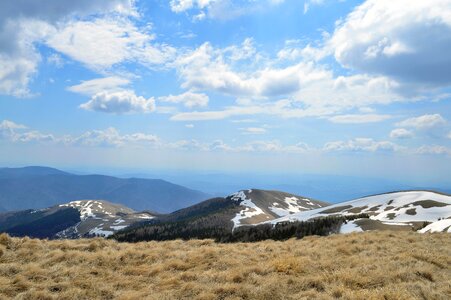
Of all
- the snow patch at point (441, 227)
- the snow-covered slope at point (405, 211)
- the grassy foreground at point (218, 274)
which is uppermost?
the grassy foreground at point (218, 274)

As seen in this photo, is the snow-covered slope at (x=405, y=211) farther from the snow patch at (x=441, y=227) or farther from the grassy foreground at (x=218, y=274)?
the grassy foreground at (x=218, y=274)

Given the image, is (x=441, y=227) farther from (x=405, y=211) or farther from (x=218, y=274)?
(x=405, y=211)

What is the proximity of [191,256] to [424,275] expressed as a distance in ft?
34.9

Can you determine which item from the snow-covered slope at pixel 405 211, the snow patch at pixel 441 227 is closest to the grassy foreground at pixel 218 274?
the snow patch at pixel 441 227

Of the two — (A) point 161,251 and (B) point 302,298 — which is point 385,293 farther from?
(A) point 161,251

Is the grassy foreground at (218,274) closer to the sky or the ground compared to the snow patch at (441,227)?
closer to the sky

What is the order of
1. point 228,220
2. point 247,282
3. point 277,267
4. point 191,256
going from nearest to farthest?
point 247,282
point 277,267
point 191,256
point 228,220

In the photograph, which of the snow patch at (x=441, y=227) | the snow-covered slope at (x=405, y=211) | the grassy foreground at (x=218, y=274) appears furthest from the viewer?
the snow-covered slope at (x=405, y=211)

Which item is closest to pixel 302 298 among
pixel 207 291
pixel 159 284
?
pixel 207 291

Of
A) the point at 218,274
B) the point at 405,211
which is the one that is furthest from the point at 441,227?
the point at 405,211

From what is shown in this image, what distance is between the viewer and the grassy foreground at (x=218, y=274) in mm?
11156

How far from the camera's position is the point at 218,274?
13648 mm

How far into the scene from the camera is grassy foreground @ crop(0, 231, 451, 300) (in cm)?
1116

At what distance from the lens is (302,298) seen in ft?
34.1
